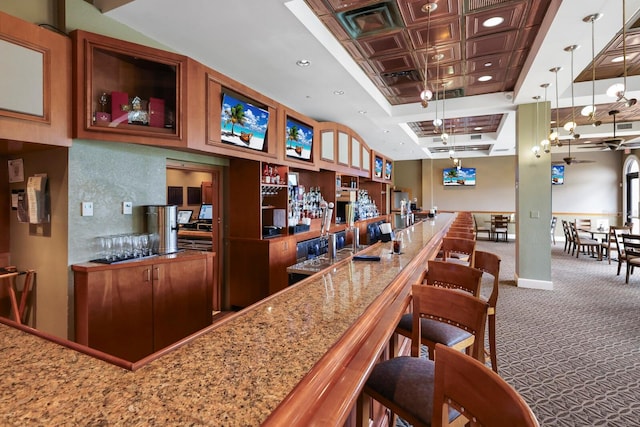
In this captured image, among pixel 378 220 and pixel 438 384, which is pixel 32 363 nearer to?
pixel 438 384

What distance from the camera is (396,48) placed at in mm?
4074

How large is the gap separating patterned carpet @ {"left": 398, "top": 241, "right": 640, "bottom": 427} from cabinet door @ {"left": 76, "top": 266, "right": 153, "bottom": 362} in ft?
7.48

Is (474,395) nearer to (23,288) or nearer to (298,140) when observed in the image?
(23,288)

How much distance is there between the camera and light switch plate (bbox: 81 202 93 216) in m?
2.81

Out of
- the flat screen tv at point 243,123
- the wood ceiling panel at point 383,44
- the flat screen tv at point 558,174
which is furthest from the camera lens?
the flat screen tv at point 558,174

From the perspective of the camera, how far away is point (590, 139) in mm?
9180

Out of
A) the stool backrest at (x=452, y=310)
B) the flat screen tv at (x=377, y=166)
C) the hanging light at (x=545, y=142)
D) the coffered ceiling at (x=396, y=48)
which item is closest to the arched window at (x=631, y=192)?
the coffered ceiling at (x=396, y=48)

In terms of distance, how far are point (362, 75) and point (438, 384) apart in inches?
175

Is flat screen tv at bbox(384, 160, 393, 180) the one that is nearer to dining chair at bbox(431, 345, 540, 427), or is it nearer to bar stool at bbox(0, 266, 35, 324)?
bar stool at bbox(0, 266, 35, 324)

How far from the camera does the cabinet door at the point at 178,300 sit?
3.01 meters

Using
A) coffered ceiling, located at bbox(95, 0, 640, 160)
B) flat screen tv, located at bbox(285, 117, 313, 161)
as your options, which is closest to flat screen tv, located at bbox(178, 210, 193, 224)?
flat screen tv, located at bbox(285, 117, 313, 161)

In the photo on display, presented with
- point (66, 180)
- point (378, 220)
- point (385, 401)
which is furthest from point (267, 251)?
point (378, 220)

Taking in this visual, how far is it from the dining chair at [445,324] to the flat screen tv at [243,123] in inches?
105

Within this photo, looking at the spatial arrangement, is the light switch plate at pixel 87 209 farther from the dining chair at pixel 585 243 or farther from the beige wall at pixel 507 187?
the beige wall at pixel 507 187
